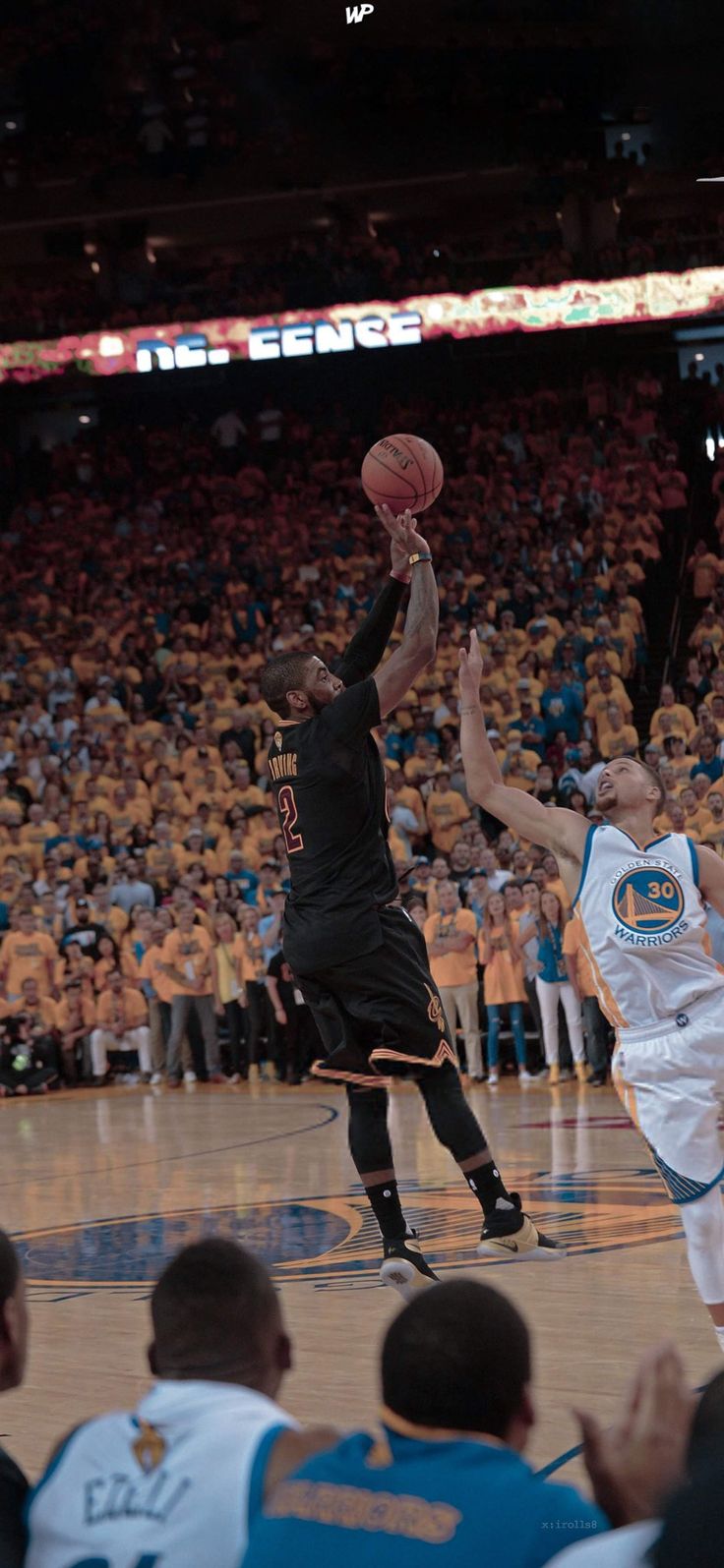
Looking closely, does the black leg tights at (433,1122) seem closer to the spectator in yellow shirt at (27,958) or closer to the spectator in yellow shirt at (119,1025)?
the spectator in yellow shirt at (119,1025)

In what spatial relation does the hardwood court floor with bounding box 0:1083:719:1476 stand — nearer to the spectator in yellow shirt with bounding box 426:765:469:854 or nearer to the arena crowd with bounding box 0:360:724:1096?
the arena crowd with bounding box 0:360:724:1096

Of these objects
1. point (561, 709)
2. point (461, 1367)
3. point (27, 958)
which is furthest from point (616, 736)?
point (461, 1367)

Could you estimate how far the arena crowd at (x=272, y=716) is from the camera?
15.8 meters

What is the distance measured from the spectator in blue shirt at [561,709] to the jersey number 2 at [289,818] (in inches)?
491

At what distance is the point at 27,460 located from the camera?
30.2 m

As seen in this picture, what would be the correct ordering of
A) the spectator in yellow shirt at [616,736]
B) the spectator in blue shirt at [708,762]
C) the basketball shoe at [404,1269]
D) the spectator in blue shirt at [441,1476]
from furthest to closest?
the spectator in yellow shirt at [616,736] < the spectator in blue shirt at [708,762] < the basketball shoe at [404,1269] < the spectator in blue shirt at [441,1476]

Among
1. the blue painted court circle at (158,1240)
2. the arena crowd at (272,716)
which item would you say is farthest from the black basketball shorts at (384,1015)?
the arena crowd at (272,716)

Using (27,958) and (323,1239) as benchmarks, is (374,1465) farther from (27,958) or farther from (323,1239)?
(27,958)

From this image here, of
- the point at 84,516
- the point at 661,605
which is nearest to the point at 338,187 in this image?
the point at 84,516

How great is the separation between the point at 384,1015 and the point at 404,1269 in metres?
0.83

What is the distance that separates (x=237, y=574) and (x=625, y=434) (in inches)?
235

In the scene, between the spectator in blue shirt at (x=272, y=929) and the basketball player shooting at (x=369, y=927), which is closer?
the basketball player shooting at (x=369, y=927)

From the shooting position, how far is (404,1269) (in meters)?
5.43

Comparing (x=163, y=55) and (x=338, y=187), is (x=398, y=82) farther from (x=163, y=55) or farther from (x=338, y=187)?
(x=163, y=55)
